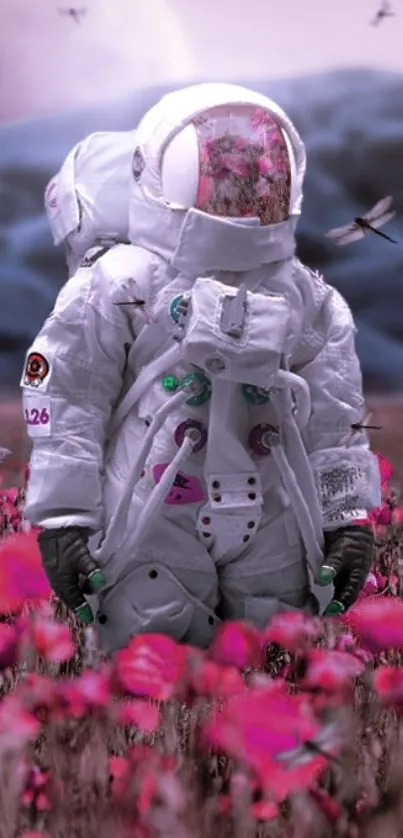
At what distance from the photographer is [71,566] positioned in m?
0.93

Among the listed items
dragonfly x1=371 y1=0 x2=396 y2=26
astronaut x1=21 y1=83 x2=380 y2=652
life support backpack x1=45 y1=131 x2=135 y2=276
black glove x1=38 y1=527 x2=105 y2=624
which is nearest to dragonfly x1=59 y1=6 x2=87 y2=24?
dragonfly x1=371 y1=0 x2=396 y2=26

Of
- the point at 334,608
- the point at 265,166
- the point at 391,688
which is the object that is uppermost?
the point at 265,166

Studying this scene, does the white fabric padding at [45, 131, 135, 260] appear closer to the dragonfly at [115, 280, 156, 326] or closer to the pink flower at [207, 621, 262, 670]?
the dragonfly at [115, 280, 156, 326]

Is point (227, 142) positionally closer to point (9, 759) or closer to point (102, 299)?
point (102, 299)

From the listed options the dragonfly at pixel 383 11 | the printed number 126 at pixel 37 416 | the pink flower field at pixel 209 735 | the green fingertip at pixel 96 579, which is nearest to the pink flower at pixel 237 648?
the pink flower field at pixel 209 735

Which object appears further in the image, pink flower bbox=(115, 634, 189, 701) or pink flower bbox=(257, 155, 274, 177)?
pink flower bbox=(257, 155, 274, 177)

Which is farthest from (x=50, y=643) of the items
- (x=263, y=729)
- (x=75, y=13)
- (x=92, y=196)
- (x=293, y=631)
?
(x=75, y=13)

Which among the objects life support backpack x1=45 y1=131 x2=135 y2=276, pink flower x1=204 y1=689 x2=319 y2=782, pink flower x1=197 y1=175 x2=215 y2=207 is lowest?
pink flower x1=204 y1=689 x2=319 y2=782

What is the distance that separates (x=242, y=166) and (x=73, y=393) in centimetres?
23

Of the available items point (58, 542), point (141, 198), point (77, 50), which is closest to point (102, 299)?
point (141, 198)

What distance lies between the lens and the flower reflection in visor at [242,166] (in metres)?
0.89

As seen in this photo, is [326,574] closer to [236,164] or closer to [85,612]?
[85,612]

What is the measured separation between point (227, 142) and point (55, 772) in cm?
53

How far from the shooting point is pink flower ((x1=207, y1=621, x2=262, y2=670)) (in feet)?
2.85
